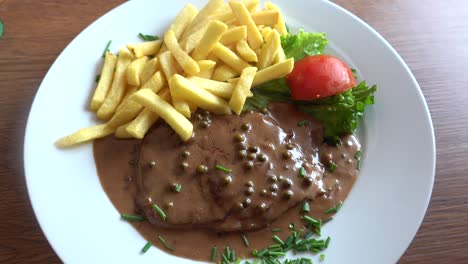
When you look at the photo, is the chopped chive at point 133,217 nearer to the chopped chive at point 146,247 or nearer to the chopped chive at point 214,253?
the chopped chive at point 146,247

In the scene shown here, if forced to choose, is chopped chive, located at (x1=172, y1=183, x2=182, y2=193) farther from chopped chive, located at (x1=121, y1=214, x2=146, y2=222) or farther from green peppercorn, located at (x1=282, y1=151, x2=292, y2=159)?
green peppercorn, located at (x1=282, y1=151, x2=292, y2=159)

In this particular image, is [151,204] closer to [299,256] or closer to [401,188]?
[299,256]

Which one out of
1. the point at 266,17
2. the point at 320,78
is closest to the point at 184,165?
the point at 320,78

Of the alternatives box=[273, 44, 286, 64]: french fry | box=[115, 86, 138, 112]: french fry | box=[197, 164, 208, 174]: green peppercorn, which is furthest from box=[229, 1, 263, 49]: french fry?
box=[197, 164, 208, 174]: green peppercorn

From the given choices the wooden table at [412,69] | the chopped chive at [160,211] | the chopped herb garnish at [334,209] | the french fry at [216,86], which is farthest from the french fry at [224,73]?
the wooden table at [412,69]

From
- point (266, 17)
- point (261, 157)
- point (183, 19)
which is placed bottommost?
point (261, 157)

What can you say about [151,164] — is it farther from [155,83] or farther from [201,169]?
[155,83]
